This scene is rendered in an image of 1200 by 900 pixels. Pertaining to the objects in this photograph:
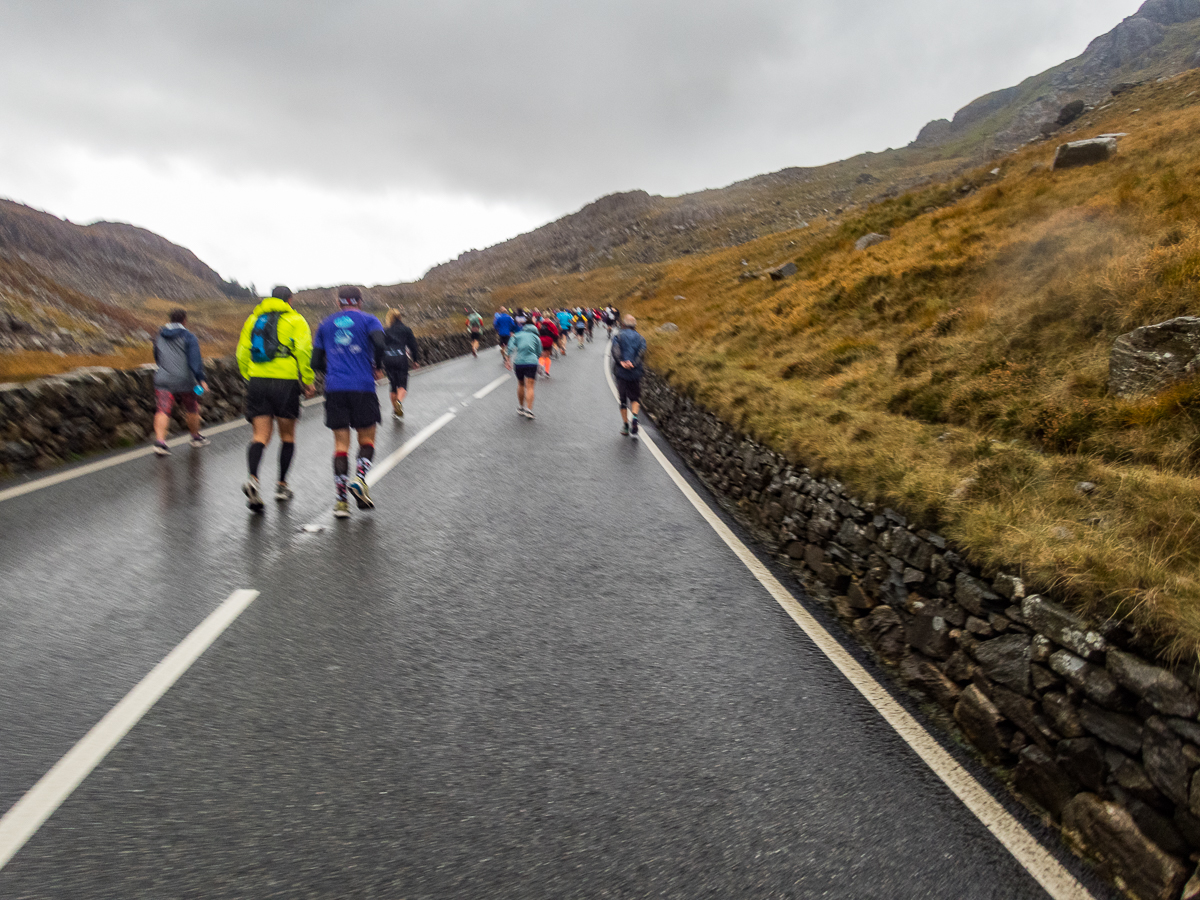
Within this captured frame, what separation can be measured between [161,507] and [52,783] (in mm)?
4631

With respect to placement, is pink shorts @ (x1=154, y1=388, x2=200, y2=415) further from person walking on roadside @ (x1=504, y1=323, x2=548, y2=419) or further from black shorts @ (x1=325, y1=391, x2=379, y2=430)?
person walking on roadside @ (x1=504, y1=323, x2=548, y2=419)

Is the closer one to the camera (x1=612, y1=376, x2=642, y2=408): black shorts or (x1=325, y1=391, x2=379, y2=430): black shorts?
(x1=325, y1=391, x2=379, y2=430): black shorts

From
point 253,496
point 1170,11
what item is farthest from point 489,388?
point 1170,11

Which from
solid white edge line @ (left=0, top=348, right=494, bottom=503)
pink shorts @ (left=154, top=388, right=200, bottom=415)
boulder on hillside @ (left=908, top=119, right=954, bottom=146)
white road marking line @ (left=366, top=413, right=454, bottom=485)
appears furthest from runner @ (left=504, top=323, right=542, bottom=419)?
boulder on hillside @ (left=908, top=119, right=954, bottom=146)

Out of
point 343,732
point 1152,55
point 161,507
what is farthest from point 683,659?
point 1152,55

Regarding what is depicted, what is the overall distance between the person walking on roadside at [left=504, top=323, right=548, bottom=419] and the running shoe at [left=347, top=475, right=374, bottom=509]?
6757 millimetres

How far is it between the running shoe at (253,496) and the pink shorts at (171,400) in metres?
3.57

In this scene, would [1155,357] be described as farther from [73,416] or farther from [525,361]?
[73,416]

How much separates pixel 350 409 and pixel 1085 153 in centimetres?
2101

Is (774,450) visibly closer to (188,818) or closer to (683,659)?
(683,659)

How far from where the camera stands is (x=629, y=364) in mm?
11812

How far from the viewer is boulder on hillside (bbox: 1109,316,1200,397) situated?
6.57m

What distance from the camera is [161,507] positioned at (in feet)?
22.5

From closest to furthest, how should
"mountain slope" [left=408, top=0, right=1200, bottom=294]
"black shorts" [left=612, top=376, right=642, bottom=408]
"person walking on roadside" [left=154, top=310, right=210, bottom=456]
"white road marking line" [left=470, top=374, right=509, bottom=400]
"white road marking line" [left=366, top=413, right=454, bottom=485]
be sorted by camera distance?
1. "white road marking line" [left=366, top=413, right=454, bottom=485]
2. "person walking on roadside" [left=154, top=310, right=210, bottom=456]
3. "black shorts" [left=612, top=376, right=642, bottom=408]
4. "white road marking line" [left=470, top=374, right=509, bottom=400]
5. "mountain slope" [left=408, top=0, right=1200, bottom=294]
